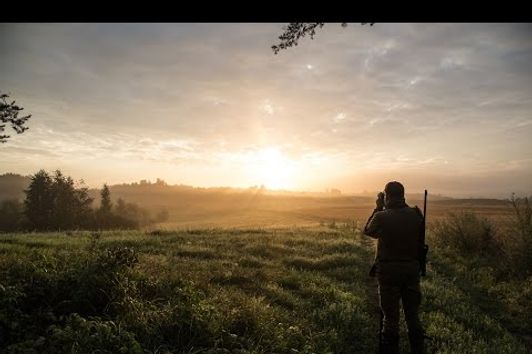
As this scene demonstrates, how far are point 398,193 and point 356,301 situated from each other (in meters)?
4.18

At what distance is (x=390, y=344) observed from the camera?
7191 mm

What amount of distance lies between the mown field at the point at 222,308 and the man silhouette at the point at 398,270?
802 mm

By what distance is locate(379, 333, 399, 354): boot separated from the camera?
7180 mm

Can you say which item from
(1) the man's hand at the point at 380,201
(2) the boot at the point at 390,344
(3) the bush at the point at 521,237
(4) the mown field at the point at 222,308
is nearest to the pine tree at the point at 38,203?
(4) the mown field at the point at 222,308

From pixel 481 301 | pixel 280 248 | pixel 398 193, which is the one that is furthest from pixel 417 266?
pixel 280 248

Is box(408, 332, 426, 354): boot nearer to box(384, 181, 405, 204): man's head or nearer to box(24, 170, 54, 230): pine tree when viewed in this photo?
box(384, 181, 405, 204): man's head

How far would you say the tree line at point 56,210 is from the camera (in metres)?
63.1

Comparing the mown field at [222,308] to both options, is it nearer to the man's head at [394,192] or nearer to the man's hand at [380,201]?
the man's hand at [380,201]

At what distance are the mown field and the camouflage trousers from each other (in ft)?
2.89

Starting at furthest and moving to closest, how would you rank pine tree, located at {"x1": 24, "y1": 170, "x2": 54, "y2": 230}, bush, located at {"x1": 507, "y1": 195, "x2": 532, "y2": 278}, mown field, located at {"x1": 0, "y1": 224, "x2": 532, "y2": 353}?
pine tree, located at {"x1": 24, "y1": 170, "x2": 54, "y2": 230} < bush, located at {"x1": 507, "y1": 195, "x2": 532, "y2": 278} < mown field, located at {"x1": 0, "y1": 224, "x2": 532, "y2": 353}

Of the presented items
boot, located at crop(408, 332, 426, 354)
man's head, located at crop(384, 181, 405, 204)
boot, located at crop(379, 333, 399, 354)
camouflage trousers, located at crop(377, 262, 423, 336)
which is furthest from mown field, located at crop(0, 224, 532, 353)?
man's head, located at crop(384, 181, 405, 204)

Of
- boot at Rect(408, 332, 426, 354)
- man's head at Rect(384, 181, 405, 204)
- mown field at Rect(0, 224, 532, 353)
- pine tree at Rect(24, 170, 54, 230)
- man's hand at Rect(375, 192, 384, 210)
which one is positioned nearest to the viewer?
mown field at Rect(0, 224, 532, 353)
